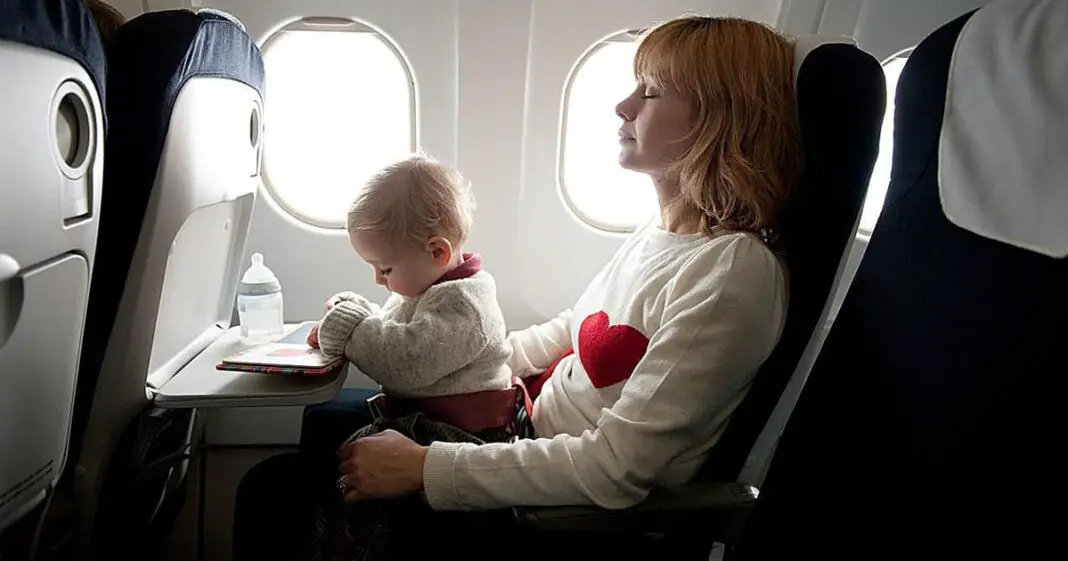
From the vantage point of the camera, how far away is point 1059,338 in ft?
2.54

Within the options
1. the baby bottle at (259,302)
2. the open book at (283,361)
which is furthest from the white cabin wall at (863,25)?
the baby bottle at (259,302)

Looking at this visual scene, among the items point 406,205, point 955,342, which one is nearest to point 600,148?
point 406,205

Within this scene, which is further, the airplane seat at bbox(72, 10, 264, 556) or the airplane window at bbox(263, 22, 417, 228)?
the airplane window at bbox(263, 22, 417, 228)

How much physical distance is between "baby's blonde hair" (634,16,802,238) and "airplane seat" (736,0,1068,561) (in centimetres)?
30

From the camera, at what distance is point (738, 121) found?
52.9 inches

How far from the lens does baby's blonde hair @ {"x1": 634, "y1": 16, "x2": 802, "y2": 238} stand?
133 centimetres

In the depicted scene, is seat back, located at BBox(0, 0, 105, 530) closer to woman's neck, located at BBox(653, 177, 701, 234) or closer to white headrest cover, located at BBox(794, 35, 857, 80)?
woman's neck, located at BBox(653, 177, 701, 234)

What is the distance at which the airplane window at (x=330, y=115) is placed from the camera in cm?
206

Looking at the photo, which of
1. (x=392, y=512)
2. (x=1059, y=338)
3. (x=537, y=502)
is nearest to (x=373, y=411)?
(x=392, y=512)

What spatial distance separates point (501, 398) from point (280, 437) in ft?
3.69

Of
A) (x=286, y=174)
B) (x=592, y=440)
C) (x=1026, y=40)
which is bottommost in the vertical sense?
(x=592, y=440)

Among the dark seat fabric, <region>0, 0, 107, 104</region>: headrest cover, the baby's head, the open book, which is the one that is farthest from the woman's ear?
<region>0, 0, 107, 104</region>: headrest cover

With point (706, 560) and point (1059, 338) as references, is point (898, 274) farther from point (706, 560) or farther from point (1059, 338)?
point (706, 560)

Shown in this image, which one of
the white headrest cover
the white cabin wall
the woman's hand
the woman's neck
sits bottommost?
the woman's hand
